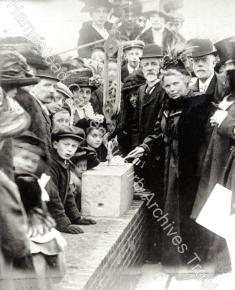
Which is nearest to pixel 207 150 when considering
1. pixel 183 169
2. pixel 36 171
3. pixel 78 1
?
pixel 183 169

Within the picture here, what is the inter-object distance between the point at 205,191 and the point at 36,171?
220 cm

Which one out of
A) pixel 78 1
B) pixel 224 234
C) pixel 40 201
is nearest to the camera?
pixel 40 201

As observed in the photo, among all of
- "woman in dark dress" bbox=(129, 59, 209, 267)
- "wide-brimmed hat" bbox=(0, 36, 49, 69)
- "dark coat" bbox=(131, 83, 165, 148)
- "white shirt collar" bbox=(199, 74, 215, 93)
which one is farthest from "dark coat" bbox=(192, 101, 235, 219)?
"wide-brimmed hat" bbox=(0, 36, 49, 69)

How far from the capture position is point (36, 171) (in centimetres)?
338

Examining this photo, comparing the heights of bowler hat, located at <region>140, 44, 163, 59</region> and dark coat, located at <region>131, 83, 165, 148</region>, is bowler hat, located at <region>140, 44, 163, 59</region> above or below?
above

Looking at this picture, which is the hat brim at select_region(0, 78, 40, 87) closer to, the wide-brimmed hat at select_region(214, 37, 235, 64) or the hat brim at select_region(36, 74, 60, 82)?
the hat brim at select_region(36, 74, 60, 82)

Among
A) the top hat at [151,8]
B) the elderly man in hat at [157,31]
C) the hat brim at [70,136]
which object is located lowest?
the hat brim at [70,136]

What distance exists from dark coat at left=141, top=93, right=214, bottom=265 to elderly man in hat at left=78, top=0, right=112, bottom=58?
47.5 inches

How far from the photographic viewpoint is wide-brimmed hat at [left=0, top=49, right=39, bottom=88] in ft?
10.1

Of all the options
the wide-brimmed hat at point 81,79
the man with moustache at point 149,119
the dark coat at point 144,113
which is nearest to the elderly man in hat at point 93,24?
the wide-brimmed hat at point 81,79

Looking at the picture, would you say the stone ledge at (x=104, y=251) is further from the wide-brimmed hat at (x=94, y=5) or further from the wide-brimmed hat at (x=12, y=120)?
the wide-brimmed hat at (x=94, y=5)

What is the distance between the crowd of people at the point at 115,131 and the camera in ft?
10.3

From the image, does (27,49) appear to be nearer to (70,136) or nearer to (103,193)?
(70,136)

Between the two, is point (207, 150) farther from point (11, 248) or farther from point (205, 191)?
point (11, 248)
